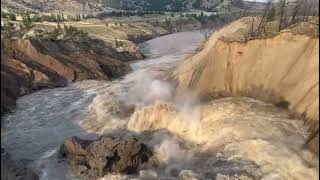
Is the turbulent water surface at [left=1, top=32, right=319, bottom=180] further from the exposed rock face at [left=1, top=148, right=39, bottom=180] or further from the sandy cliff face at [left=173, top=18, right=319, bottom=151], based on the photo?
the sandy cliff face at [left=173, top=18, right=319, bottom=151]

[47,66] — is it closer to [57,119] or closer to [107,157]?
[57,119]

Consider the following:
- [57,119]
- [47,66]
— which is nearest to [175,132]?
[57,119]

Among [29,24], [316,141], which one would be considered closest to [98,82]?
[316,141]

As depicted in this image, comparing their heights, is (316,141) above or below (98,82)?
above

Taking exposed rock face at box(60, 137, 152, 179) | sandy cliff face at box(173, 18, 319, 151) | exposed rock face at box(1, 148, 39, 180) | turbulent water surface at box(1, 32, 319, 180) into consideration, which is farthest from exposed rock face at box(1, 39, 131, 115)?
exposed rock face at box(60, 137, 152, 179)

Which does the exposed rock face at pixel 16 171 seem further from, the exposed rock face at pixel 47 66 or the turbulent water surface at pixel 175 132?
the exposed rock face at pixel 47 66

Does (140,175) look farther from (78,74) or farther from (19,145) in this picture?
(78,74)

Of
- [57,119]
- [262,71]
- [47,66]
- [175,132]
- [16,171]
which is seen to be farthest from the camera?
[47,66]
